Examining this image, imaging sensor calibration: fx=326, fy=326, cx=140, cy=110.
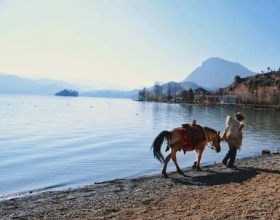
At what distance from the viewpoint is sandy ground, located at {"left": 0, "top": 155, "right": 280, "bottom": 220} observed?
24.8ft

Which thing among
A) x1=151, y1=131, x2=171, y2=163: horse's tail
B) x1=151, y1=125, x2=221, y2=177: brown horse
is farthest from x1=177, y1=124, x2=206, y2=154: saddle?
x1=151, y1=131, x2=171, y2=163: horse's tail

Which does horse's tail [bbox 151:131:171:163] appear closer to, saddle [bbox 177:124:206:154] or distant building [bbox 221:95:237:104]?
saddle [bbox 177:124:206:154]

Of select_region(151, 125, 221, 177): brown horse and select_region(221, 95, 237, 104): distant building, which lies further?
select_region(221, 95, 237, 104): distant building

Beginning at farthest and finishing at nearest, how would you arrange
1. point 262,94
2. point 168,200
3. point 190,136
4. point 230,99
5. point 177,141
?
point 230,99 → point 262,94 → point 190,136 → point 177,141 → point 168,200

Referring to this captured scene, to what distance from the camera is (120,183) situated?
42.3ft

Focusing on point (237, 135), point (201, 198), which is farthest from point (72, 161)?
point (201, 198)

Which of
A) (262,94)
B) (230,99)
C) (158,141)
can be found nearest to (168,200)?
(158,141)

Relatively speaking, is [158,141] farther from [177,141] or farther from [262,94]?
[262,94]

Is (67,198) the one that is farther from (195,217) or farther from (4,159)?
(4,159)

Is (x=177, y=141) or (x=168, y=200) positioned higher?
(x=177, y=141)

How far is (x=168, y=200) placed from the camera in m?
9.32

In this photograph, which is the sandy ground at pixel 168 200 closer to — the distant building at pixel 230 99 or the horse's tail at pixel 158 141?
the horse's tail at pixel 158 141

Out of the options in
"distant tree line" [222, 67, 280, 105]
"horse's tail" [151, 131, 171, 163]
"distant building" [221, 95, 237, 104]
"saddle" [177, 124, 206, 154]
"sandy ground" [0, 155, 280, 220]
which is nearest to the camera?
"sandy ground" [0, 155, 280, 220]

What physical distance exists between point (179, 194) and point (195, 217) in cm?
304
